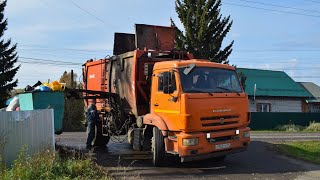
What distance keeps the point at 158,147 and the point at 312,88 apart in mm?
43075

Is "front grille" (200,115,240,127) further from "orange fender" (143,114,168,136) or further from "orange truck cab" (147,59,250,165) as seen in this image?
"orange fender" (143,114,168,136)

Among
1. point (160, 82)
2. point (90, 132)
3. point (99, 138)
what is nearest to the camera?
point (160, 82)

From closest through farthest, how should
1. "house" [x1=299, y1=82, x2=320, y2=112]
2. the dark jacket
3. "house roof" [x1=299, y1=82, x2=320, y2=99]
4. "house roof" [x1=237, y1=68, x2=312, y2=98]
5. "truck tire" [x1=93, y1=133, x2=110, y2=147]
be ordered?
the dark jacket, "truck tire" [x1=93, y1=133, x2=110, y2=147], "house roof" [x1=237, y1=68, x2=312, y2=98], "house" [x1=299, y1=82, x2=320, y2=112], "house roof" [x1=299, y1=82, x2=320, y2=99]

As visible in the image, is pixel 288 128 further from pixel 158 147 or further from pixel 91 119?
pixel 158 147

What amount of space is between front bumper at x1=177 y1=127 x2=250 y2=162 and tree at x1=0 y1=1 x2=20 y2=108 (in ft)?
76.7

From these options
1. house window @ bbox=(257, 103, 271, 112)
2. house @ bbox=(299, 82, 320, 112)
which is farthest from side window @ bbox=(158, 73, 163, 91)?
house @ bbox=(299, 82, 320, 112)

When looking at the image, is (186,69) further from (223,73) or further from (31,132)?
(31,132)

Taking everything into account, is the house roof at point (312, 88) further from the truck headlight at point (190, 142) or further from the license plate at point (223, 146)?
the truck headlight at point (190, 142)

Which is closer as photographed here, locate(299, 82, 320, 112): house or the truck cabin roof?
the truck cabin roof

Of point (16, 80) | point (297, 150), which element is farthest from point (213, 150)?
point (16, 80)

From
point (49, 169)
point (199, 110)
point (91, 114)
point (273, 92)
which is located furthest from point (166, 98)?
point (273, 92)

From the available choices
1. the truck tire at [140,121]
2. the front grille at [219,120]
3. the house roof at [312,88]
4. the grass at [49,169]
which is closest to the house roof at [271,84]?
the house roof at [312,88]

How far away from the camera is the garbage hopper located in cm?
1226

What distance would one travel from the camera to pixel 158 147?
36.6 feet
